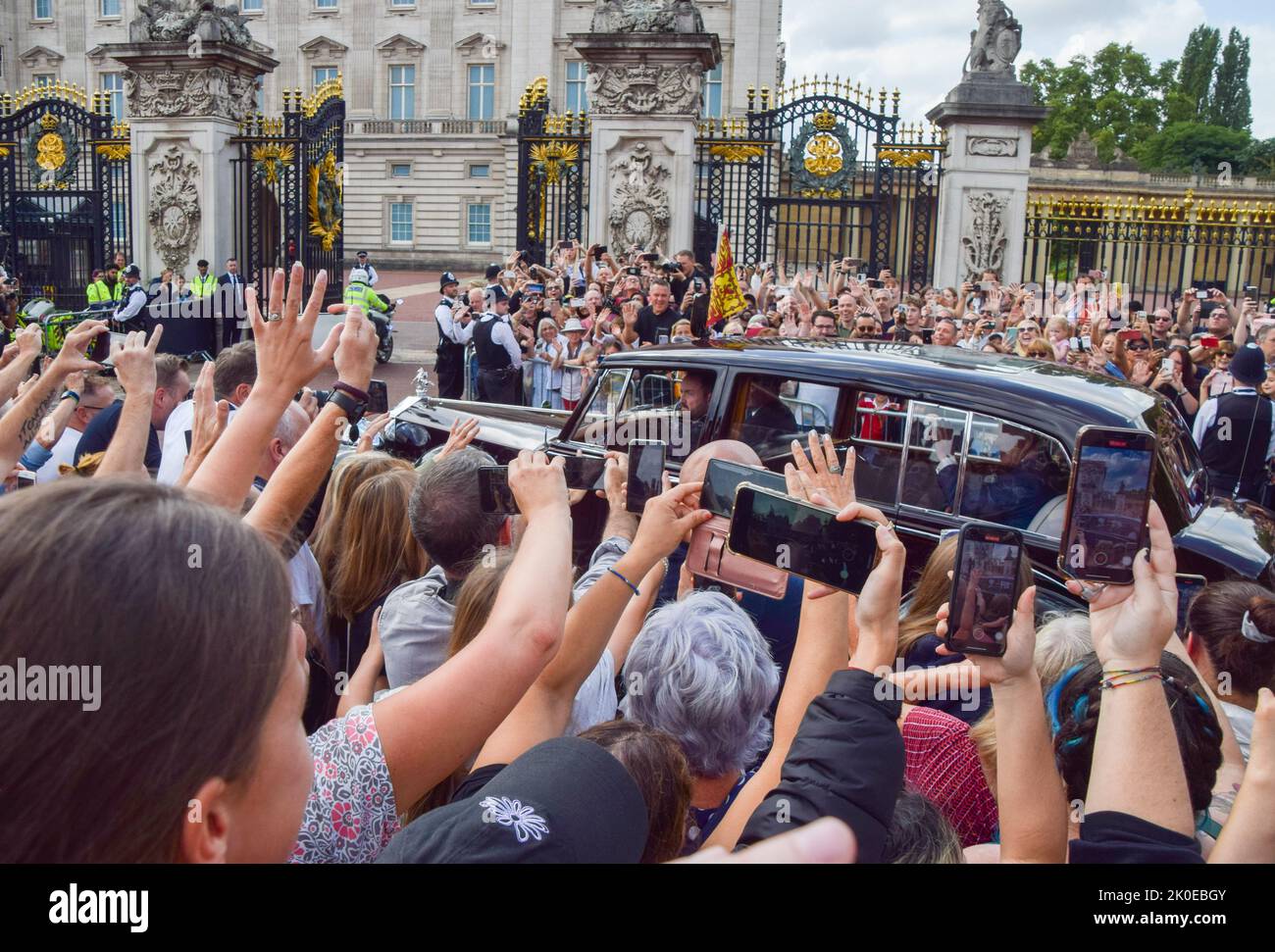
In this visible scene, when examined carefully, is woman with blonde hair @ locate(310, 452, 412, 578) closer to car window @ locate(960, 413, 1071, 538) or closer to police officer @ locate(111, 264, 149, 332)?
car window @ locate(960, 413, 1071, 538)

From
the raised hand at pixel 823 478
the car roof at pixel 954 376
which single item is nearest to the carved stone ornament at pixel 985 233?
the car roof at pixel 954 376

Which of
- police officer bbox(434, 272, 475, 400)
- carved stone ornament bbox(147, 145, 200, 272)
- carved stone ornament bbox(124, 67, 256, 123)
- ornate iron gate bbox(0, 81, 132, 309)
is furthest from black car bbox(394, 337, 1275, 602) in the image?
ornate iron gate bbox(0, 81, 132, 309)

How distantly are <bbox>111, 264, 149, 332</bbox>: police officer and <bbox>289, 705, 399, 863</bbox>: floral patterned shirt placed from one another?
15.5 m

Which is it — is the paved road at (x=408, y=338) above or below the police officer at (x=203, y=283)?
below

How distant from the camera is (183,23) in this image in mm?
17438

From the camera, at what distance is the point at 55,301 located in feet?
67.1

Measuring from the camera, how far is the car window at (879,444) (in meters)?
5.32

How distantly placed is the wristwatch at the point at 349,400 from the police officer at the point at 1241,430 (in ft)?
23.2

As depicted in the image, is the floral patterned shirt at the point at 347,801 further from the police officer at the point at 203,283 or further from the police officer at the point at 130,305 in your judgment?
the police officer at the point at 203,283

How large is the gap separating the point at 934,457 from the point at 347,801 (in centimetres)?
380

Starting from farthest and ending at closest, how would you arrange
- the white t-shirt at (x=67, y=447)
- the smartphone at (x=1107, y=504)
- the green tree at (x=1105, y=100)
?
the green tree at (x=1105, y=100)
the white t-shirt at (x=67, y=447)
the smartphone at (x=1107, y=504)

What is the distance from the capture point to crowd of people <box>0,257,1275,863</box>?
3.80 ft

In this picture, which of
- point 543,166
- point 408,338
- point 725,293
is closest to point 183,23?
point 543,166
